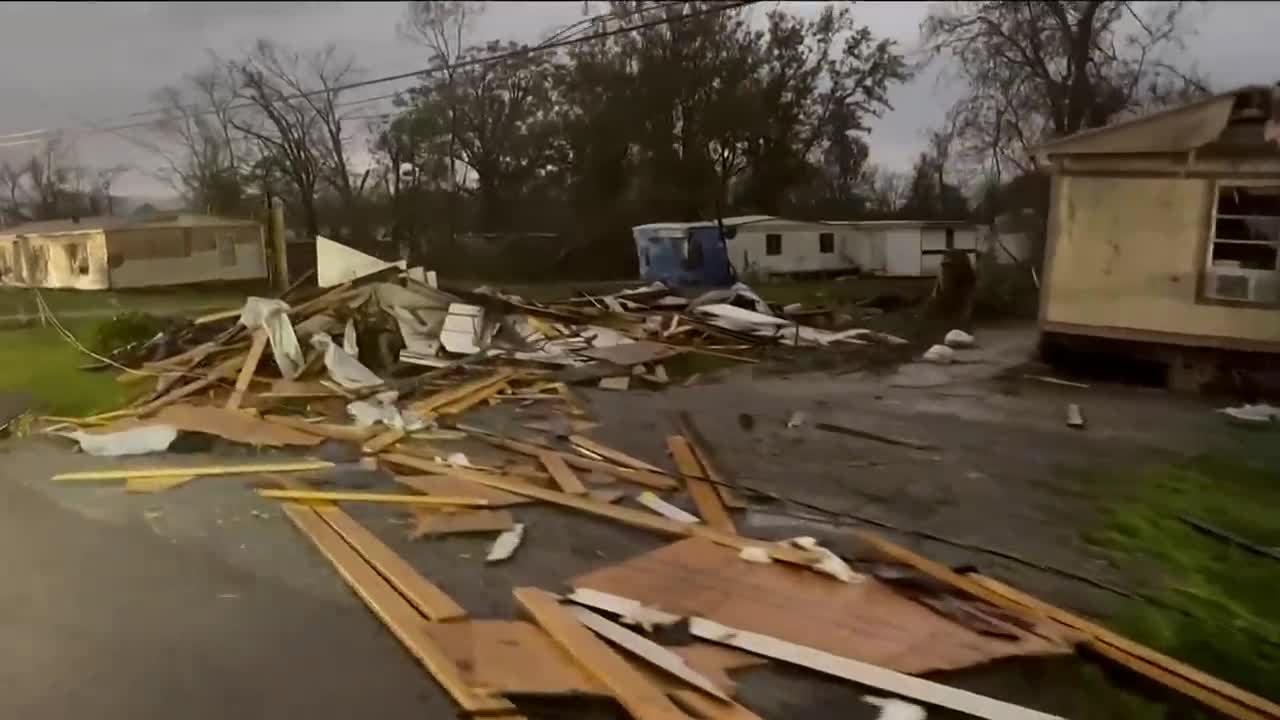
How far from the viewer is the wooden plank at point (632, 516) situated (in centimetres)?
312

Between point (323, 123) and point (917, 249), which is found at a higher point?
point (323, 123)

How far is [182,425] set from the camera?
5.02 meters

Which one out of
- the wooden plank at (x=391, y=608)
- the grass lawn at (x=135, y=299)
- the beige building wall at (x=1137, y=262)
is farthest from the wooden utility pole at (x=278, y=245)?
the beige building wall at (x=1137, y=262)

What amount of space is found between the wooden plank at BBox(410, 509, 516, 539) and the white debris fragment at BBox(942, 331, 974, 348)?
469 centimetres

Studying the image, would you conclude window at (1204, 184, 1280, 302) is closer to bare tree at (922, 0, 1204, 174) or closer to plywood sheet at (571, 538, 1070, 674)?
bare tree at (922, 0, 1204, 174)

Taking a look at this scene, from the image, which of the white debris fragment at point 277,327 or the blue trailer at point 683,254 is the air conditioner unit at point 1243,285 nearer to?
the blue trailer at point 683,254

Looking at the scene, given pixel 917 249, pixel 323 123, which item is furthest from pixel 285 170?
Result: pixel 917 249

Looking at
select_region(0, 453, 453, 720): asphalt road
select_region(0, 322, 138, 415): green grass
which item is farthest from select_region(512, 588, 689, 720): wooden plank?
select_region(0, 322, 138, 415): green grass

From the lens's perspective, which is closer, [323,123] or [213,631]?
[213,631]

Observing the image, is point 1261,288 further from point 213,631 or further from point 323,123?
point 213,631

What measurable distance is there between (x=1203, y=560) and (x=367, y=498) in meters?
3.02

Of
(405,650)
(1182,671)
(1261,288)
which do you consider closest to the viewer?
(1182,671)

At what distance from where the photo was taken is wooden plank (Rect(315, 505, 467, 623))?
2768 mm

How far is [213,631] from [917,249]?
18.1ft
